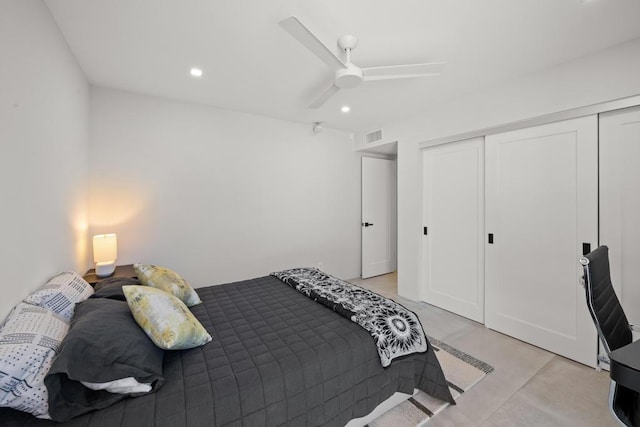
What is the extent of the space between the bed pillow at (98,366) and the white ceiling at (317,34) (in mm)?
1837

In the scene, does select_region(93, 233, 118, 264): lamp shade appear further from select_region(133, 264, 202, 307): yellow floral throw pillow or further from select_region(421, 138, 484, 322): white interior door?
select_region(421, 138, 484, 322): white interior door

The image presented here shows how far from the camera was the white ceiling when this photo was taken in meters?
1.64

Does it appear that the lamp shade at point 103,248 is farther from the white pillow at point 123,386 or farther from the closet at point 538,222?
the closet at point 538,222

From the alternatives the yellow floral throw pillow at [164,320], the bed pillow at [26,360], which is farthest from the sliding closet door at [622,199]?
the bed pillow at [26,360]

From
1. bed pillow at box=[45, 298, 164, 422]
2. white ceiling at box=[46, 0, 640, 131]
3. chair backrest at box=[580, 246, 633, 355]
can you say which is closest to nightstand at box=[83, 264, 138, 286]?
bed pillow at box=[45, 298, 164, 422]

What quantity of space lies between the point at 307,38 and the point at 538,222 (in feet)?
8.49

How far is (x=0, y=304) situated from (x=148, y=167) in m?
1.97

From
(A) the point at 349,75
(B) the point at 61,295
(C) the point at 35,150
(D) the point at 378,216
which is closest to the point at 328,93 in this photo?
(A) the point at 349,75

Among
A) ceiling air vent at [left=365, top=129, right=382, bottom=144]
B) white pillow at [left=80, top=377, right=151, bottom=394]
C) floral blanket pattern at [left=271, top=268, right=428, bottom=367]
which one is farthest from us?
ceiling air vent at [left=365, top=129, right=382, bottom=144]

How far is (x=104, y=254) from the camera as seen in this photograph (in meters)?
2.39

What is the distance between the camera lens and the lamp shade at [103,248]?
2.37m

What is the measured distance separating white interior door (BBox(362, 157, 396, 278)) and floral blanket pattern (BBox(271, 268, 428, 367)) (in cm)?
239

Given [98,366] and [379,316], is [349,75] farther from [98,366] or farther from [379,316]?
[98,366]

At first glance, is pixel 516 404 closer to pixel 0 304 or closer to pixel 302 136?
pixel 0 304
